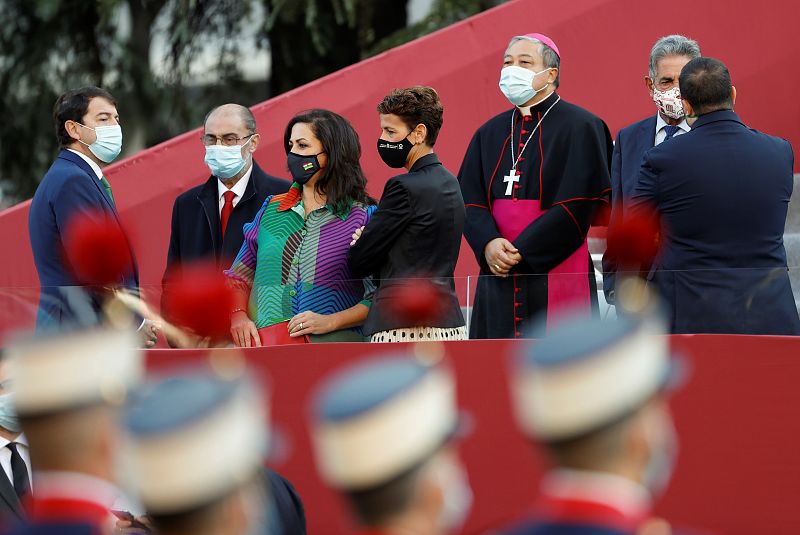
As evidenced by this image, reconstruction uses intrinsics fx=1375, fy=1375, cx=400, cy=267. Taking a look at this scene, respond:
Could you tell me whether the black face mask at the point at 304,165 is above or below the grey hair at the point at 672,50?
below

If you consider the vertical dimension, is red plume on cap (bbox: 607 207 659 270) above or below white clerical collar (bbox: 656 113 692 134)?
below

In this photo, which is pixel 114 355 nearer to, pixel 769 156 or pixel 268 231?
pixel 268 231

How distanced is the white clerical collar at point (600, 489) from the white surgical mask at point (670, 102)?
3982 mm

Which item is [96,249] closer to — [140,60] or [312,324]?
[312,324]

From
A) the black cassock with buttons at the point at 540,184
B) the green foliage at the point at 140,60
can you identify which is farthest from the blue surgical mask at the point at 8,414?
the green foliage at the point at 140,60

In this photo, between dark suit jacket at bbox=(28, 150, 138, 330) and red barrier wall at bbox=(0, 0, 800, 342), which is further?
red barrier wall at bbox=(0, 0, 800, 342)

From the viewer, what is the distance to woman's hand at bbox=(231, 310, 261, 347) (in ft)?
17.9

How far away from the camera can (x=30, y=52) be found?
36.9 ft

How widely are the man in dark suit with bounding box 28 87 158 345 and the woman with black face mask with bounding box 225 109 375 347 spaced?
447 mm

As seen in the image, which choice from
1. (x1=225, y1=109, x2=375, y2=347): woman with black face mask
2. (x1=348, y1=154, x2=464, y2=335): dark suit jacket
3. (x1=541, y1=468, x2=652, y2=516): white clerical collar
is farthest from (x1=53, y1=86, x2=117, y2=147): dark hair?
(x1=541, y1=468, x2=652, y2=516): white clerical collar

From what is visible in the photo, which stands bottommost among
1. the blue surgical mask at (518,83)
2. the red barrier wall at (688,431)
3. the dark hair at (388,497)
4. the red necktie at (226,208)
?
the red barrier wall at (688,431)

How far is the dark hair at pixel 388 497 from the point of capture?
8.14 feet

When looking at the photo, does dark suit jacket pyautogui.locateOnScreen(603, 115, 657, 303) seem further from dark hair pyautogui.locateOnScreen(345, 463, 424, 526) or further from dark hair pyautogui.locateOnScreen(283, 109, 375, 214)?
dark hair pyautogui.locateOnScreen(345, 463, 424, 526)

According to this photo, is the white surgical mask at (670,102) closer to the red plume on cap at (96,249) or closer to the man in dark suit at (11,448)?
the red plume on cap at (96,249)
